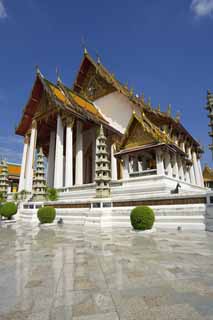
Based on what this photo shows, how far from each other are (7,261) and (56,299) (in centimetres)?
241

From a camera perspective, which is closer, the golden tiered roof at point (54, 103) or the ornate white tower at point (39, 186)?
the ornate white tower at point (39, 186)

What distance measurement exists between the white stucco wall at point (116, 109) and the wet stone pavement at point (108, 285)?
2103cm

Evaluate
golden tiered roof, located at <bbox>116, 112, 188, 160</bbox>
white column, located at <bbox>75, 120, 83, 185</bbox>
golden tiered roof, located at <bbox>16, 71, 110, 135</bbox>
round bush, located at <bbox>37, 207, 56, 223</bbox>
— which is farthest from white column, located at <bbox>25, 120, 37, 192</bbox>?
golden tiered roof, located at <bbox>116, 112, 188, 160</bbox>

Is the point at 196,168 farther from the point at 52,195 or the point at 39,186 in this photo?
the point at 39,186

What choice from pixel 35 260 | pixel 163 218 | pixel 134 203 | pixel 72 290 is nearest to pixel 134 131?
pixel 134 203

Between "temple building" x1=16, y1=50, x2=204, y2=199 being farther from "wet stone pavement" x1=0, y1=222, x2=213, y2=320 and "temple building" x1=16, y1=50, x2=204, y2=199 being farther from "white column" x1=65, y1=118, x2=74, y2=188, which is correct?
"wet stone pavement" x1=0, y1=222, x2=213, y2=320

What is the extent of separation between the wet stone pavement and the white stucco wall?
2103 centimetres

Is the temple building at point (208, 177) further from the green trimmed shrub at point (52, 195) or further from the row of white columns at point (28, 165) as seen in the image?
the row of white columns at point (28, 165)

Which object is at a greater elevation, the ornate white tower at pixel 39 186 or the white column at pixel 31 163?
the white column at pixel 31 163

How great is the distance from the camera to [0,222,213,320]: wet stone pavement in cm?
204

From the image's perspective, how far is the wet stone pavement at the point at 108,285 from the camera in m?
2.04

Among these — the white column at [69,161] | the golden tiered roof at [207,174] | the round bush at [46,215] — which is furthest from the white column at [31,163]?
the golden tiered roof at [207,174]

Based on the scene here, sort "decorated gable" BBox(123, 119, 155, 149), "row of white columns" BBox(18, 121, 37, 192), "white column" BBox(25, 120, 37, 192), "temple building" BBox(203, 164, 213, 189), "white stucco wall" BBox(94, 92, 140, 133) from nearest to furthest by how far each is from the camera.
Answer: "decorated gable" BBox(123, 119, 155, 149), "white column" BBox(25, 120, 37, 192), "row of white columns" BBox(18, 121, 37, 192), "white stucco wall" BBox(94, 92, 140, 133), "temple building" BBox(203, 164, 213, 189)

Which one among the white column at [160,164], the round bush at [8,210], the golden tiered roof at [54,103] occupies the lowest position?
the round bush at [8,210]
